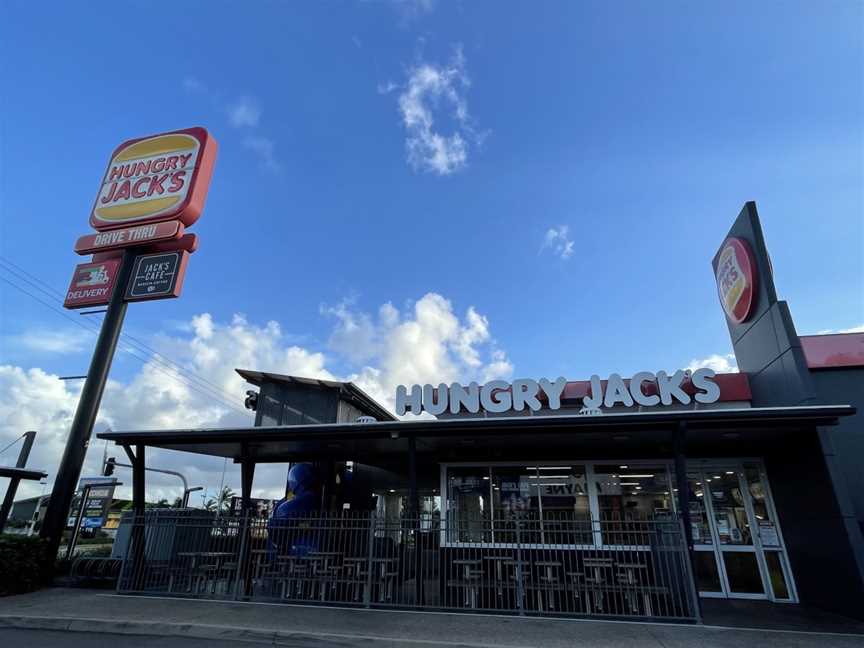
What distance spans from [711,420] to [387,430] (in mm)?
5600

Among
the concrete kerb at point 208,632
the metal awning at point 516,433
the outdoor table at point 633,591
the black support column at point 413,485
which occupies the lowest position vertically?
the concrete kerb at point 208,632

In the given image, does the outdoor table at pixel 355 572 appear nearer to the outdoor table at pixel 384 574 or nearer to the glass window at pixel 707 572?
the outdoor table at pixel 384 574

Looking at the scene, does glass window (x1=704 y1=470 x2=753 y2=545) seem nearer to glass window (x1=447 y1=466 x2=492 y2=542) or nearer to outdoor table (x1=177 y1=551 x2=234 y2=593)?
glass window (x1=447 y1=466 x2=492 y2=542)

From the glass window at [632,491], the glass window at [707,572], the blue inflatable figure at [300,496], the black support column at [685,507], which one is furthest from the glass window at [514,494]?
the blue inflatable figure at [300,496]

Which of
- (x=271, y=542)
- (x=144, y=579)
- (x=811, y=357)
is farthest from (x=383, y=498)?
(x=811, y=357)

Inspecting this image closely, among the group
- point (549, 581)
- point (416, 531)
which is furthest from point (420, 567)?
point (549, 581)

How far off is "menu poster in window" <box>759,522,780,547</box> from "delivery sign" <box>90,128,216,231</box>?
15809 millimetres

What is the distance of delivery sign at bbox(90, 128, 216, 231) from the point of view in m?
13.8

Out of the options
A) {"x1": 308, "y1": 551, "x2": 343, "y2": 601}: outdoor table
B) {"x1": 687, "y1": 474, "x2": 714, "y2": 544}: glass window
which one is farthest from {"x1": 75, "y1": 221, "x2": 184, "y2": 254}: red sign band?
{"x1": 687, "y1": 474, "x2": 714, "y2": 544}: glass window

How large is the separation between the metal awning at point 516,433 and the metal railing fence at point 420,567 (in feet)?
5.04

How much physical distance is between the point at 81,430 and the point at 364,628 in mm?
8294

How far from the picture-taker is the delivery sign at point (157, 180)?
13844 mm

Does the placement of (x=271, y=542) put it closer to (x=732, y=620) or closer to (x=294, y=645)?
(x=294, y=645)

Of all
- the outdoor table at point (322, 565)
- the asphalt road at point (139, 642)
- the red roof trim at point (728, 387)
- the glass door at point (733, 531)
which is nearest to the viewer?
the asphalt road at point (139, 642)
